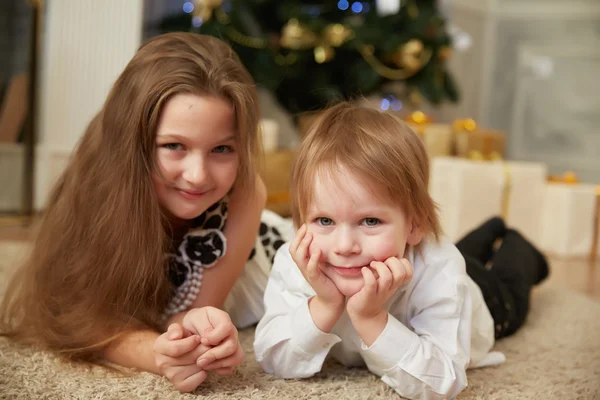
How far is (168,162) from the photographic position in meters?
1.15

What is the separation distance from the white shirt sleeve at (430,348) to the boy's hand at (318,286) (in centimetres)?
6

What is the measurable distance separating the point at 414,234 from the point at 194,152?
0.37 m

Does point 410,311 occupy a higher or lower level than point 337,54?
lower

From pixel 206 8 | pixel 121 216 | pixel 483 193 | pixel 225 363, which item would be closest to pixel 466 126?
pixel 483 193

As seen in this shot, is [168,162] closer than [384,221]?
No

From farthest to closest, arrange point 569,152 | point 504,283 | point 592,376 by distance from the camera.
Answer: point 569,152 → point 504,283 → point 592,376

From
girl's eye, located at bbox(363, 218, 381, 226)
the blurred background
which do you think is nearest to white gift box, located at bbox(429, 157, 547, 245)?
the blurred background

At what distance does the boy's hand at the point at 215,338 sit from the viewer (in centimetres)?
97

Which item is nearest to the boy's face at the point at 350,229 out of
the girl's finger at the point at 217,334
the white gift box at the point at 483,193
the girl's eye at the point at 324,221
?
the girl's eye at the point at 324,221

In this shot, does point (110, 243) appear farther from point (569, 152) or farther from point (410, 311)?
point (569, 152)

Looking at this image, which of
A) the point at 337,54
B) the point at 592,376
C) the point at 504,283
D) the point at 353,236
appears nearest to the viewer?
the point at 353,236

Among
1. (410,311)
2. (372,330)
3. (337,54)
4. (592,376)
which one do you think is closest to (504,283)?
(592,376)

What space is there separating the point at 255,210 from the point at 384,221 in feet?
1.23

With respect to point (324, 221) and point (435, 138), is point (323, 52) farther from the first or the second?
point (324, 221)
